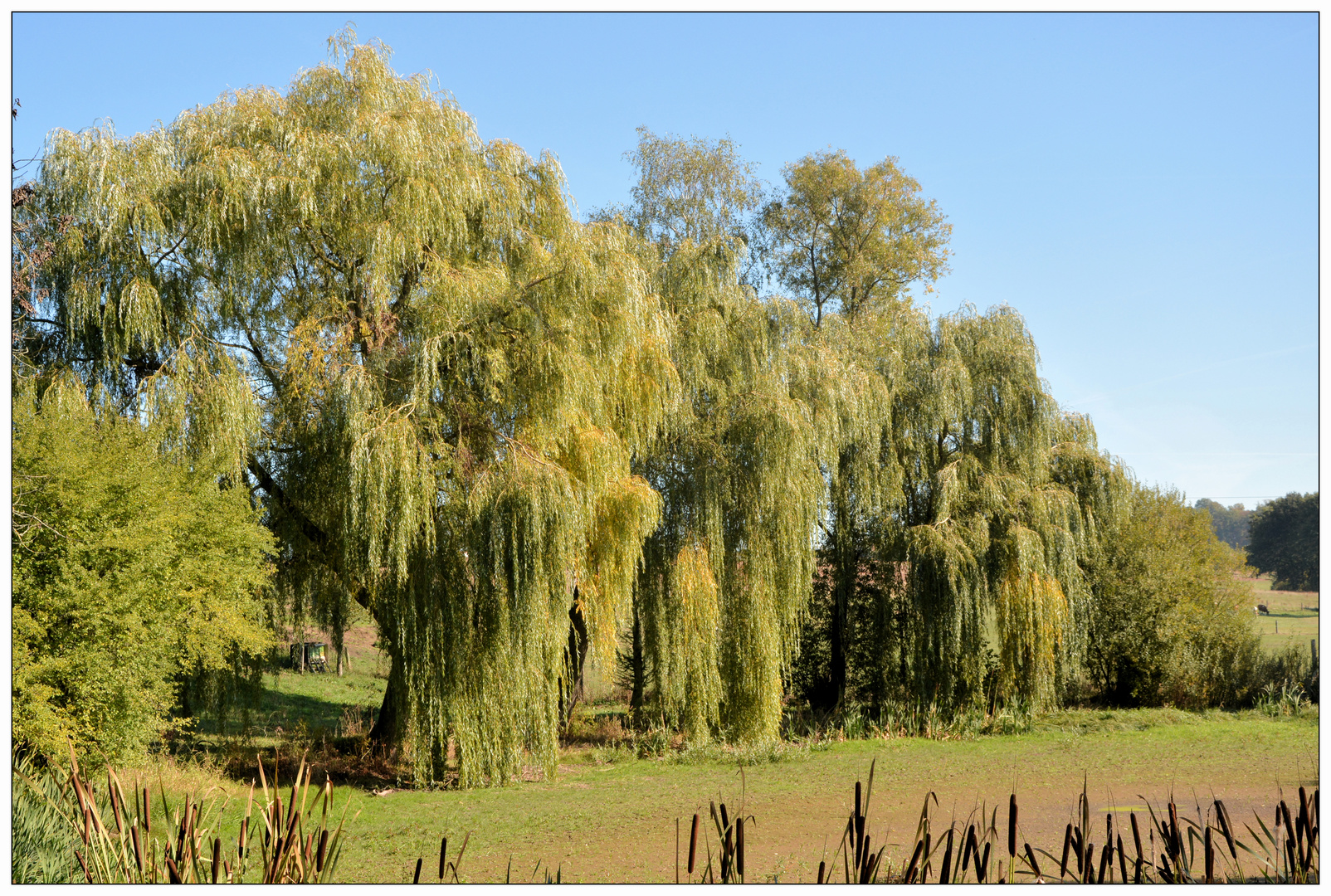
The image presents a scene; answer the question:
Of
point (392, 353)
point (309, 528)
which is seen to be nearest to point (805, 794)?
point (309, 528)

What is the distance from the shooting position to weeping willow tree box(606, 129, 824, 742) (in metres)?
15.4

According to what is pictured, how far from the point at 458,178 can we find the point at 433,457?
12.9 ft

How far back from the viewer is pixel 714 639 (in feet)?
51.0

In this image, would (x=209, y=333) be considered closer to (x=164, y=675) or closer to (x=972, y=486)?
(x=164, y=675)

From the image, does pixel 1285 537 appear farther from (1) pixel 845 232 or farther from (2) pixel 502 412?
(2) pixel 502 412

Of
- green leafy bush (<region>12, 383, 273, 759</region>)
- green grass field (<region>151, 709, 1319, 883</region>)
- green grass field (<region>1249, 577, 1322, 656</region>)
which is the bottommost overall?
green grass field (<region>151, 709, 1319, 883</region>)

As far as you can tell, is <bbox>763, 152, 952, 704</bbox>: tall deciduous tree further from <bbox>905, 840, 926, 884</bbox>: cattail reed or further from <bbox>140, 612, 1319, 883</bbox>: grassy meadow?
<bbox>905, 840, 926, 884</bbox>: cattail reed

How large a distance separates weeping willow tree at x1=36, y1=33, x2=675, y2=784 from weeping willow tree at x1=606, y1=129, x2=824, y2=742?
6.87ft

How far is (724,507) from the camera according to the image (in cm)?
1592

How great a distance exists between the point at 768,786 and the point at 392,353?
819 centimetres

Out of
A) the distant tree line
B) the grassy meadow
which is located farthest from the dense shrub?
the distant tree line

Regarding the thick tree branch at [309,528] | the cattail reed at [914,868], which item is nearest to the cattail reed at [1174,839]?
the cattail reed at [914,868]

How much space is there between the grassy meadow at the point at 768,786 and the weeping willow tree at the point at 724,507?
4.13 feet

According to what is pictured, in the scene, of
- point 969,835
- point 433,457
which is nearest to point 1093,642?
point 433,457
